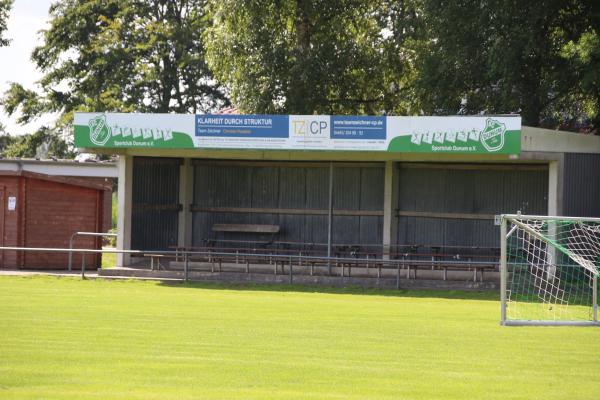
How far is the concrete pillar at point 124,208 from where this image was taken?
25281mm

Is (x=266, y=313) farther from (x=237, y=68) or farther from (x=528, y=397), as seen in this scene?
(x=237, y=68)

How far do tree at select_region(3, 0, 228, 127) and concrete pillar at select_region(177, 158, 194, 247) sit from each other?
69.1 feet

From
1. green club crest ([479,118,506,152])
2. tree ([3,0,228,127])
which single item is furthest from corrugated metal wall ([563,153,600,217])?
tree ([3,0,228,127])

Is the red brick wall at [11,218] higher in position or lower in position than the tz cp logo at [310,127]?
lower

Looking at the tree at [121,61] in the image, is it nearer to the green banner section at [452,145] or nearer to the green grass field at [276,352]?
the green banner section at [452,145]

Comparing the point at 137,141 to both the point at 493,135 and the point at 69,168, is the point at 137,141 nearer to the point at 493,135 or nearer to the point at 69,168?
the point at 493,135

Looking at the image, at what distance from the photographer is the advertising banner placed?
22391 mm

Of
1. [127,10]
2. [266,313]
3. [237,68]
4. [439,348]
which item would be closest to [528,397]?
[439,348]

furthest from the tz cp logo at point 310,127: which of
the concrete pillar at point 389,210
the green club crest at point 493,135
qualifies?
the green club crest at point 493,135

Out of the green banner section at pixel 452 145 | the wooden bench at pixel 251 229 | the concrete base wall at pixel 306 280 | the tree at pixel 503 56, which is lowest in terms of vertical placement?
the concrete base wall at pixel 306 280

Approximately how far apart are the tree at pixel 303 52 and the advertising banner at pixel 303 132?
38.3 feet

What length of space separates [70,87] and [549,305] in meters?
37.3

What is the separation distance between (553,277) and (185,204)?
34.6 ft

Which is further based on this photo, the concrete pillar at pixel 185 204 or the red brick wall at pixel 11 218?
the concrete pillar at pixel 185 204
